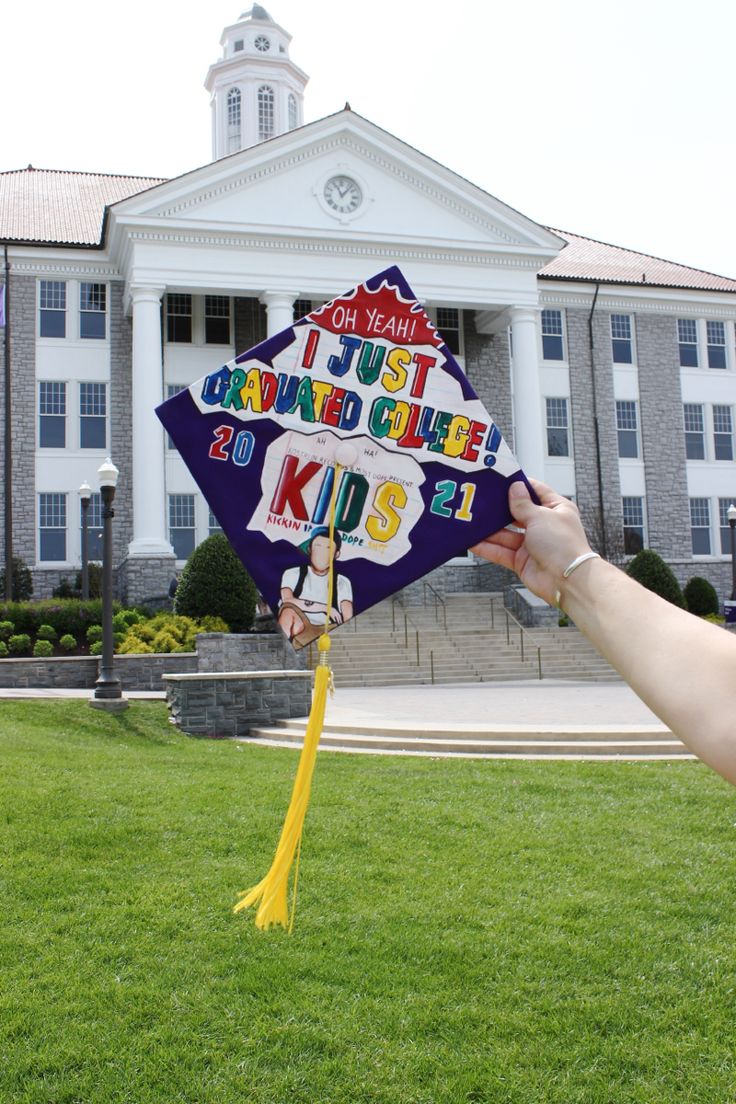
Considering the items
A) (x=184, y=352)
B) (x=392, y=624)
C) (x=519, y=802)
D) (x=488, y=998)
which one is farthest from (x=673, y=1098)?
(x=184, y=352)

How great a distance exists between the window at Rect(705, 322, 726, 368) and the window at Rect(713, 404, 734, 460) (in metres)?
1.70

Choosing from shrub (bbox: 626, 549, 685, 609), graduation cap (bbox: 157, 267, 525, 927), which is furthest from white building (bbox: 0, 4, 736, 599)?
graduation cap (bbox: 157, 267, 525, 927)

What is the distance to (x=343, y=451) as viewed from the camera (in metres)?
2.89

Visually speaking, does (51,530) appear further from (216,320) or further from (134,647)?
(134,647)

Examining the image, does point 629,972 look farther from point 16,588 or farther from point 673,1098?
point 16,588

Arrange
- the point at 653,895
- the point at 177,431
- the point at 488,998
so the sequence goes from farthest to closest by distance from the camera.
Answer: the point at 653,895 → the point at 488,998 → the point at 177,431

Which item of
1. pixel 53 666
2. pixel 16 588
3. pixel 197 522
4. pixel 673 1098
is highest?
pixel 197 522

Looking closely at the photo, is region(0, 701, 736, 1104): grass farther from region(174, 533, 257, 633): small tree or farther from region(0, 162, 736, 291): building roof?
region(0, 162, 736, 291): building roof

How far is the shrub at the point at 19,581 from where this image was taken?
2817 centimetres

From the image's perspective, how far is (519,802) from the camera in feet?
25.7

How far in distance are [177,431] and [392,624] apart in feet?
79.5

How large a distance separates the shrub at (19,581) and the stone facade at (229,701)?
49.5ft

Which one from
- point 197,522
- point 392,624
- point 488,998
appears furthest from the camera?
point 197,522

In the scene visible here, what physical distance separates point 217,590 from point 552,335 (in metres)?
18.2
